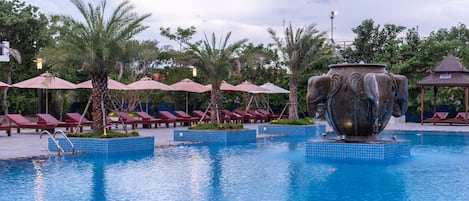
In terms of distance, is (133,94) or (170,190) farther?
(133,94)

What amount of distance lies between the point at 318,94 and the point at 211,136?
5.69 meters

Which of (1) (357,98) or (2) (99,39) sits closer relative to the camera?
(1) (357,98)

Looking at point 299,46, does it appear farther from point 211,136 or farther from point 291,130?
point 211,136

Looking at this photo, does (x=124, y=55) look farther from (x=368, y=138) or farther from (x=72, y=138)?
(x=368, y=138)

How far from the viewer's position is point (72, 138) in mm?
14883

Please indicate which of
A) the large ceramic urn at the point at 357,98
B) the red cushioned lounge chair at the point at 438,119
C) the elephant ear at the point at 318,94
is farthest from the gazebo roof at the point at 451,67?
the elephant ear at the point at 318,94

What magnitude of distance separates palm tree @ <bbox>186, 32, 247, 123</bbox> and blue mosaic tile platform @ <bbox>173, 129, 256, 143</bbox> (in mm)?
1111

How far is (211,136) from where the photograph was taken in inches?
715

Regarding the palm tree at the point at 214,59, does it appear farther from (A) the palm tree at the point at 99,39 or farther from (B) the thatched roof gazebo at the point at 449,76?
(B) the thatched roof gazebo at the point at 449,76

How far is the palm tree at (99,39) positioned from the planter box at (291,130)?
832 centimetres

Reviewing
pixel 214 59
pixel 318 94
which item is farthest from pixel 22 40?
pixel 318 94

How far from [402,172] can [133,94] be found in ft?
Answer: 83.6

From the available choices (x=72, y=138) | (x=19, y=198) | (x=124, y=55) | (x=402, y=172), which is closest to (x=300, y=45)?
(x=124, y=55)

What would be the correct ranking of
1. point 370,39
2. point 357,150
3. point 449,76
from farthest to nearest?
point 370,39, point 449,76, point 357,150
